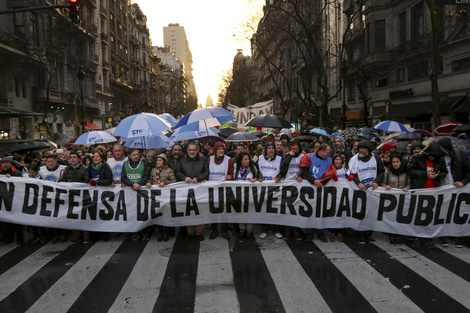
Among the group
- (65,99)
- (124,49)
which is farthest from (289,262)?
(124,49)

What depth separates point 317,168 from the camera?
7070 mm

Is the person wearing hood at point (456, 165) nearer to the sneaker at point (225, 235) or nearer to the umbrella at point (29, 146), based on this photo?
the sneaker at point (225, 235)

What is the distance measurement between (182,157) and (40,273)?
318 centimetres

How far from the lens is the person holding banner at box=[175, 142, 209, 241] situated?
7242mm

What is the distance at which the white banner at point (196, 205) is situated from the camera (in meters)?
6.96

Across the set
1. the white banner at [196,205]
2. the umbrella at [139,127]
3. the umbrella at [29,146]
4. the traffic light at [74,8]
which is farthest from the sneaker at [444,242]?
the umbrella at [29,146]

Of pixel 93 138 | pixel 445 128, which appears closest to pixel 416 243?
pixel 445 128

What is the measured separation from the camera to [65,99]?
112 ft

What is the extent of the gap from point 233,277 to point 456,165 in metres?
4.52

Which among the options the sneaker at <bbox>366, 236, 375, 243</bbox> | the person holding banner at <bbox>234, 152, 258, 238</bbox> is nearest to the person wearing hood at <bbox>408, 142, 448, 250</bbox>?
the sneaker at <bbox>366, 236, 375, 243</bbox>

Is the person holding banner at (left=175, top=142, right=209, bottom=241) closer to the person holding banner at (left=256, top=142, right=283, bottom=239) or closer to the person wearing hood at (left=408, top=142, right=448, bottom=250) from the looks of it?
the person holding banner at (left=256, top=142, right=283, bottom=239)

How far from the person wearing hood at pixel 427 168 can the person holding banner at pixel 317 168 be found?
145 centimetres

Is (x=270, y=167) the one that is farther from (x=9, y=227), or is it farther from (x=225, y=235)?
(x=9, y=227)

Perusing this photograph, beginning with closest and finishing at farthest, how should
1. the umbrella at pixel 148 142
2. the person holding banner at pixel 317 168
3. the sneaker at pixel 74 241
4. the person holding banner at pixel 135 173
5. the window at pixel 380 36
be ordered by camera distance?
1. the person holding banner at pixel 317 168
2. the sneaker at pixel 74 241
3. the person holding banner at pixel 135 173
4. the umbrella at pixel 148 142
5. the window at pixel 380 36
